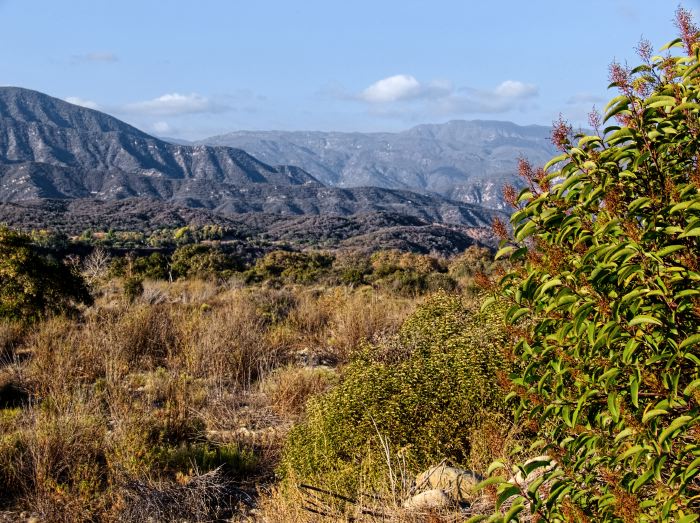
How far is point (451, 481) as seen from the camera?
14.1 feet

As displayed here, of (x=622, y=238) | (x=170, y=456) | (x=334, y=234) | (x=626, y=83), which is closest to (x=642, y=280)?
(x=622, y=238)

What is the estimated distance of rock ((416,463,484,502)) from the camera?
13.5 ft

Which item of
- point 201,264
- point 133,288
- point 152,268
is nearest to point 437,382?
point 133,288

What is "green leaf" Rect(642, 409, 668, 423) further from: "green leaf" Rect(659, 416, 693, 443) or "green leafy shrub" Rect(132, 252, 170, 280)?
"green leafy shrub" Rect(132, 252, 170, 280)

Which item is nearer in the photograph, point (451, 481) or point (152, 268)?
point (451, 481)

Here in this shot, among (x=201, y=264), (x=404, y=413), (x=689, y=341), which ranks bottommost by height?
(x=201, y=264)

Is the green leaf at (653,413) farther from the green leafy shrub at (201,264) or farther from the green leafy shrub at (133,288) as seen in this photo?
the green leafy shrub at (201,264)

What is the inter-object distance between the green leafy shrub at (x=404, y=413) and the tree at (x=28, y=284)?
674 cm

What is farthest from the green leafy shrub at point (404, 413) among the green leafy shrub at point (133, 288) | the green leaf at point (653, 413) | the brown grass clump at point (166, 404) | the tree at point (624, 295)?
the green leafy shrub at point (133, 288)

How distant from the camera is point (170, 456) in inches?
214

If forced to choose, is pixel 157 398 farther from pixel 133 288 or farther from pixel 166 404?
pixel 133 288

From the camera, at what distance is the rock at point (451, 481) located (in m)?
4.11

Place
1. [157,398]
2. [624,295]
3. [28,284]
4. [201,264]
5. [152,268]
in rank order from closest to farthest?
[624,295], [157,398], [28,284], [152,268], [201,264]

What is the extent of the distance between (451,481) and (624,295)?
2647 mm
